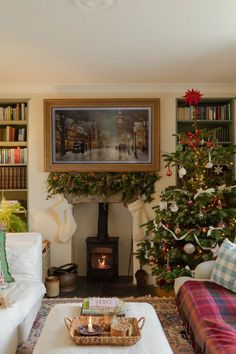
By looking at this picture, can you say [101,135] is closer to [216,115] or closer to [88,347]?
[216,115]

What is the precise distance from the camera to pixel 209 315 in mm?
2467

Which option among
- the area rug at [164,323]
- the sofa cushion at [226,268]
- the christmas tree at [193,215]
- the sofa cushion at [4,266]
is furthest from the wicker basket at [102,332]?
the christmas tree at [193,215]

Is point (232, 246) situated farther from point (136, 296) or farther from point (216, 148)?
point (136, 296)

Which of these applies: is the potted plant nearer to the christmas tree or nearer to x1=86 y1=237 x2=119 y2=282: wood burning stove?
x1=86 y1=237 x2=119 y2=282: wood burning stove

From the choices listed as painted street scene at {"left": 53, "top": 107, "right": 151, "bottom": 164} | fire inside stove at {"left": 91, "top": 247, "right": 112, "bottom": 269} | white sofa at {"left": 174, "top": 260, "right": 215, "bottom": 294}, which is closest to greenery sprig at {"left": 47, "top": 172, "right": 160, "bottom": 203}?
painted street scene at {"left": 53, "top": 107, "right": 151, "bottom": 164}

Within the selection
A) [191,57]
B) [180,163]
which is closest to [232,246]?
[180,163]

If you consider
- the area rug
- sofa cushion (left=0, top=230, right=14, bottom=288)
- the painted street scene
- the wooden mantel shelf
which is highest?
the painted street scene

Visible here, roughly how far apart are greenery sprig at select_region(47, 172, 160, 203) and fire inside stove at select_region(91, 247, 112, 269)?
0.78 meters

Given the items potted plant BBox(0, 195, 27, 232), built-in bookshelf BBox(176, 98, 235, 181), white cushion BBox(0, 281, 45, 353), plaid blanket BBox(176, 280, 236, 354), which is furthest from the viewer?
built-in bookshelf BBox(176, 98, 235, 181)

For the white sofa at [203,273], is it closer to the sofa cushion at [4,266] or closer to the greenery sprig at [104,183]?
the greenery sprig at [104,183]

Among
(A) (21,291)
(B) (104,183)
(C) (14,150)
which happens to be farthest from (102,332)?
(C) (14,150)

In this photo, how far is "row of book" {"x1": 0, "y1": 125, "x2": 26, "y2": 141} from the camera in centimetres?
473

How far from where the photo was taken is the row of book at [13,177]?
15.3ft

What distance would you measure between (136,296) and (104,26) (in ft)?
9.85
